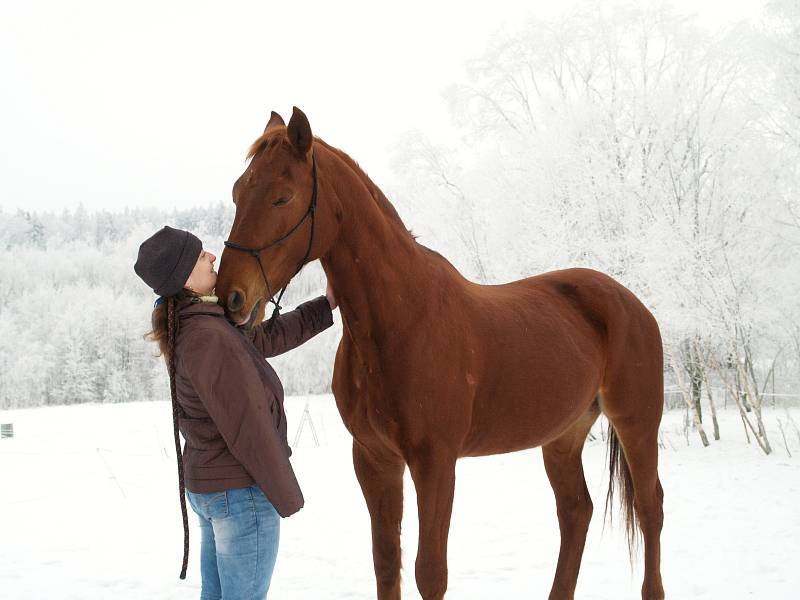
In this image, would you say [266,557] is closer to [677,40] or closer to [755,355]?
[677,40]

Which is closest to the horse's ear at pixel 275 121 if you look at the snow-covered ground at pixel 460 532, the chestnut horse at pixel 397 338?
the chestnut horse at pixel 397 338

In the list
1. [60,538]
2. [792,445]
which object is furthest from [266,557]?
[792,445]

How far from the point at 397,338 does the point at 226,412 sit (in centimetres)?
71

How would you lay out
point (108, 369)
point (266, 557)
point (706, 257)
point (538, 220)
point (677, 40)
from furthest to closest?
point (108, 369)
point (677, 40)
point (538, 220)
point (706, 257)
point (266, 557)

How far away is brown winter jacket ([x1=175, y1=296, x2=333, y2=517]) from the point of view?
79.1 inches

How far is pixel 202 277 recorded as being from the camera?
7.36 feet

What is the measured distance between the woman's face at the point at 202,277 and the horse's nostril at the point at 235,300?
0.23 m

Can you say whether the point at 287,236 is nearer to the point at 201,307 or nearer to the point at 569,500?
the point at 201,307

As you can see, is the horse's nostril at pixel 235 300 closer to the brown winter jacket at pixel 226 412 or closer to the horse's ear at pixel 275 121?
the brown winter jacket at pixel 226 412

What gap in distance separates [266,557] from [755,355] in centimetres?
1813

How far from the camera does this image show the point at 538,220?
11680 mm

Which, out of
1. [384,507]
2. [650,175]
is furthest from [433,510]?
[650,175]

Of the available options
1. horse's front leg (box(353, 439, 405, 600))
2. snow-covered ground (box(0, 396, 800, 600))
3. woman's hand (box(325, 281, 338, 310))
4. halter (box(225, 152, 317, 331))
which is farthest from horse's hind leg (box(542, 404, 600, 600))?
halter (box(225, 152, 317, 331))

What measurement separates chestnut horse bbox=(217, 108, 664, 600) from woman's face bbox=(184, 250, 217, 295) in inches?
8.3
